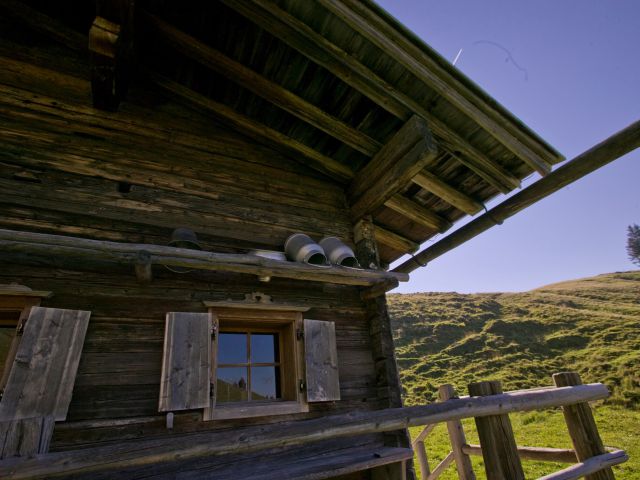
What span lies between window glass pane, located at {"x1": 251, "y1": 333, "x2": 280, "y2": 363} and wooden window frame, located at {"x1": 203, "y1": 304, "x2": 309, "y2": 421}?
0.09 m

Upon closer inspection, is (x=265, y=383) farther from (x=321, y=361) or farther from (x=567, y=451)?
(x=567, y=451)

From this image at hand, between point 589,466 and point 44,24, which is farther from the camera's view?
point 44,24

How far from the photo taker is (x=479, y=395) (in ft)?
9.65

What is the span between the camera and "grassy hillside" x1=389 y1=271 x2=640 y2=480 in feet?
40.0

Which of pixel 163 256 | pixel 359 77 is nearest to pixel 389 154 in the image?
pixel 359 77

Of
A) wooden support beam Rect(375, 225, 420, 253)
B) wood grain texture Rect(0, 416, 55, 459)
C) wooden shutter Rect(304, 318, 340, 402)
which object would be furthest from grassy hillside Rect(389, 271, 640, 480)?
wood grain texture Rect(0, 416, 55, 459)

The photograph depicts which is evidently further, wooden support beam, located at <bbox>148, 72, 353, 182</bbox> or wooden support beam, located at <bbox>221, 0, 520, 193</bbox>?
wooden support beam, located at <bbox>148, 72, 353, 182</bbox>

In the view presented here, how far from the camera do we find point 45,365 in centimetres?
284

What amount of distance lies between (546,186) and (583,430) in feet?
8.55

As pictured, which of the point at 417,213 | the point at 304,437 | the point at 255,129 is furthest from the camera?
the point at 417,213

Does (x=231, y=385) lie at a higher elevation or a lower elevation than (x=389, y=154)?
lower

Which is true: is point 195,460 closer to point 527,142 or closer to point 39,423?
point 39,423

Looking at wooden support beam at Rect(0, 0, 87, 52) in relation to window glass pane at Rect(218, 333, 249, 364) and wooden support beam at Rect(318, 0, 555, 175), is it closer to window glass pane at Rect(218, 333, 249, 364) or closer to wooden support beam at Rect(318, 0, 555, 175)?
wooden support beam at Rect(318, 0, 555, 175)

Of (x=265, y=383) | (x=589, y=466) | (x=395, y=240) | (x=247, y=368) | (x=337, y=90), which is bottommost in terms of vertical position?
(x=589, y=466)
